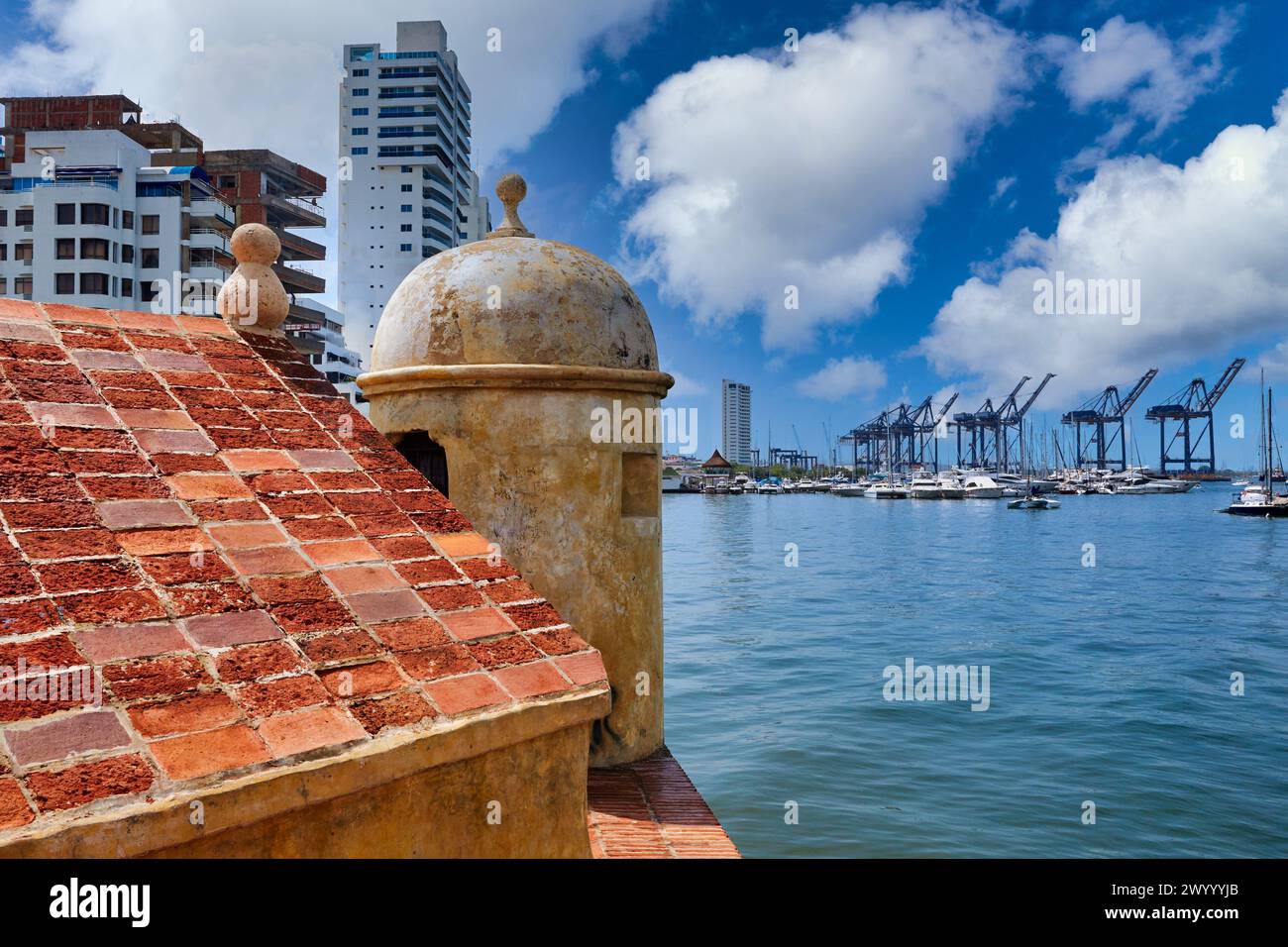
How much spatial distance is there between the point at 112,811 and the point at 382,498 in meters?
1.49

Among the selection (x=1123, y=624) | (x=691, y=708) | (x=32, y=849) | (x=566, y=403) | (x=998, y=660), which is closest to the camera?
(x=32, y=849)

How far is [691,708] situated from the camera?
44.4 feet

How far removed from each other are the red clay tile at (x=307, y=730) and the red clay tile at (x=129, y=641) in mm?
311

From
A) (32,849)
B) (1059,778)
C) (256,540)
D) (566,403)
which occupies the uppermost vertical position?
(566,403)

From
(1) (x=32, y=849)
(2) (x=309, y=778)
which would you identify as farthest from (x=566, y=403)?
(1) (x=32, y=849)

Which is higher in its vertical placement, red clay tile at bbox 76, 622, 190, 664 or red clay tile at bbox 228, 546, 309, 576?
red clay tile at bbox 228, 546, 309, 576

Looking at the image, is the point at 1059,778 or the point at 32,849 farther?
the point at 1059,778

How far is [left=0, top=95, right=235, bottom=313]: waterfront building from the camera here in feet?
137

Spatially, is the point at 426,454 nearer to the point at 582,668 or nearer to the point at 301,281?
the point at 582,668

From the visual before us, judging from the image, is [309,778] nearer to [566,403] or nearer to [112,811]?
[112,811]

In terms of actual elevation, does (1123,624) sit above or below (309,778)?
below

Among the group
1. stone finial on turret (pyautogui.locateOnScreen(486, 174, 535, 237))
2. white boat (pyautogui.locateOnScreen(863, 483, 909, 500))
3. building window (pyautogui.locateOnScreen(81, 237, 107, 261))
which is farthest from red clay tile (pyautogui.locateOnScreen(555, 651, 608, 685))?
white boat (pyautogui.locateOnScreen(863, 483, 909, 500))

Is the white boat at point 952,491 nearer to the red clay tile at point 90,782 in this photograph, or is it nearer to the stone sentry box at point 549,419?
the stone sentry box at point 549,419

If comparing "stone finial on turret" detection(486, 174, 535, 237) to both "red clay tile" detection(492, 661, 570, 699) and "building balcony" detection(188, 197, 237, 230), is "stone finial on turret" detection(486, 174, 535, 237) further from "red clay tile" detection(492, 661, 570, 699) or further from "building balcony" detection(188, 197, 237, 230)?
"building balcony" detection(188, 197, 237, 230)
